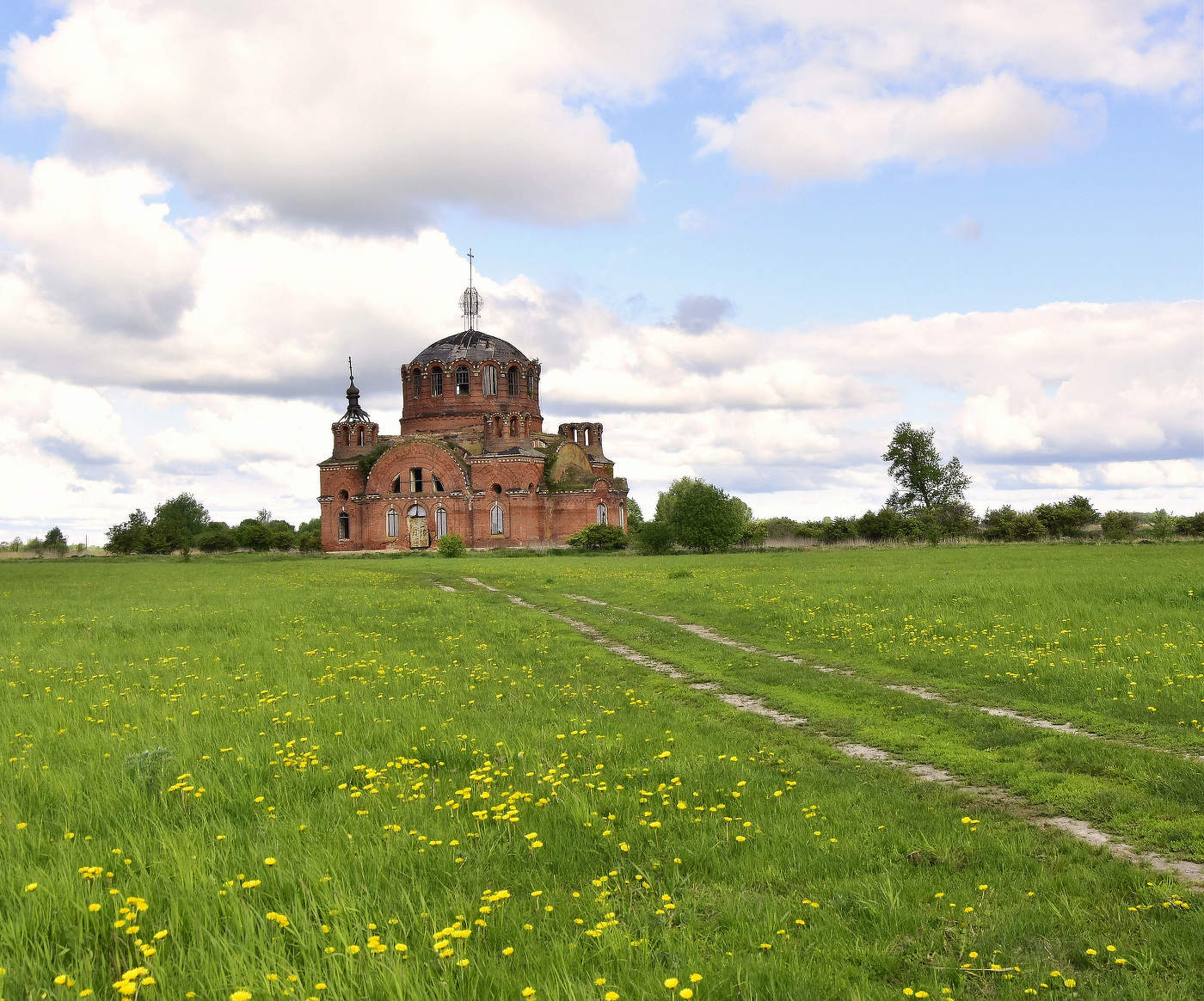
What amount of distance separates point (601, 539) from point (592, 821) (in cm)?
5484

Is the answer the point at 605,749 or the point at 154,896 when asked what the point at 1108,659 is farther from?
the point at 154,896

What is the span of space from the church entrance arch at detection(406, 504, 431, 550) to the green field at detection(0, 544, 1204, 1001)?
51.6 m

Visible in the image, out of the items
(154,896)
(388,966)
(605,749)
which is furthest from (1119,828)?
(154,896)

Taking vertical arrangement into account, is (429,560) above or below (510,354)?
below

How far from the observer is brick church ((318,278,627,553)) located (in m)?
67.8

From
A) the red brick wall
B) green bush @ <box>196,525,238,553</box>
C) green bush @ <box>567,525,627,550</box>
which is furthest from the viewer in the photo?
green bush @ <box>196,525,238,553</box>

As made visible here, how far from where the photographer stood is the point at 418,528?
6881 cm

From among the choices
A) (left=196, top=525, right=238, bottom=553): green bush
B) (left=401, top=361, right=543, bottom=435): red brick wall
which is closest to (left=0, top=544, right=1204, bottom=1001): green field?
(left=401, top=361, right=543, bottom=435): red brick wall

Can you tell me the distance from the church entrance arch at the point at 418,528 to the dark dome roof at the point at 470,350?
13222mm

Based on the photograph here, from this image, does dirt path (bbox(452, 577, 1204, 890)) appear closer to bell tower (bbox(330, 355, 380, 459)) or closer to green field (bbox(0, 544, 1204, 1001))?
green field (bbox(0, 544, 1204, 1001))

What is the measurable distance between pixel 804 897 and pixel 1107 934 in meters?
1.68

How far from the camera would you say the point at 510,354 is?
7512cm

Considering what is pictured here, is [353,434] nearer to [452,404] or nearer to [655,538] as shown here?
[452,404]

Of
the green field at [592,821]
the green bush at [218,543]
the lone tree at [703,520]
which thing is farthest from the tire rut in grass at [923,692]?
the green bush at [218,543]
